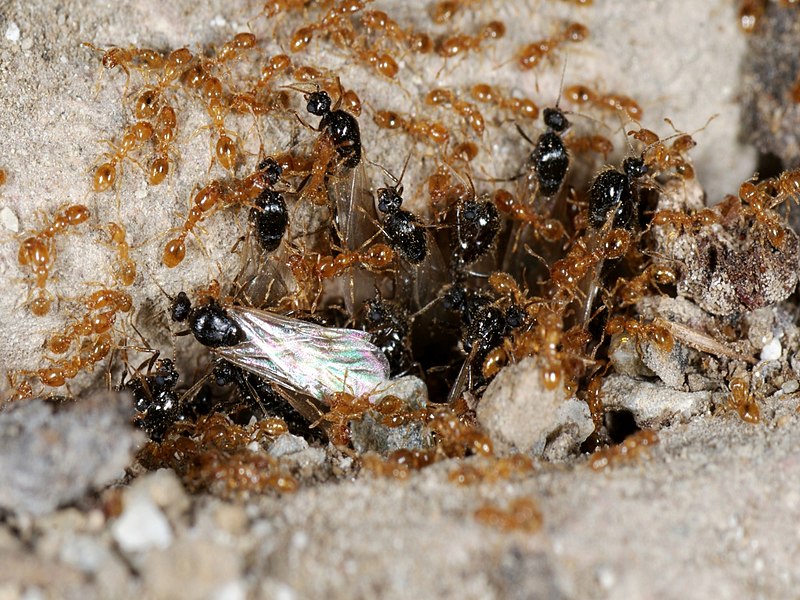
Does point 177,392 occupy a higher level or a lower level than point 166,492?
lower

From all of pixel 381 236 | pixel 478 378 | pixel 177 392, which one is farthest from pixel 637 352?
pixel 177 392

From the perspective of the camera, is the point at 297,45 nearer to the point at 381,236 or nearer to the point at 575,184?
the point at 381,236

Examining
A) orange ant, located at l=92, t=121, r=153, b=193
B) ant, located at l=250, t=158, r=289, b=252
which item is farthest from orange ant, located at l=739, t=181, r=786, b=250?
orange ant, located at l=92, t=121, r=153, b=193

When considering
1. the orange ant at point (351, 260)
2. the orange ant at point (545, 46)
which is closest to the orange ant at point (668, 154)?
the orange ant at point (545, 46)

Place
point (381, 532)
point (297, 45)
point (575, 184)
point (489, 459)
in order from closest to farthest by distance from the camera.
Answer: point (381, 532) < point (489, 459) < point (297, 45) < point (575, 184)

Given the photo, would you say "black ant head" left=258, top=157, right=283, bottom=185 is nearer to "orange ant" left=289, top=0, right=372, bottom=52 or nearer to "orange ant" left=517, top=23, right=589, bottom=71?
"orange ant" left=289, top=0, right=372, bottom=52

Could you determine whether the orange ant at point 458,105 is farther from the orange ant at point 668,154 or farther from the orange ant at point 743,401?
the orange ant at point 743,401

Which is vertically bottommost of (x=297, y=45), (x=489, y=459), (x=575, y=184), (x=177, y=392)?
(x=177, y=392)
